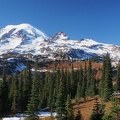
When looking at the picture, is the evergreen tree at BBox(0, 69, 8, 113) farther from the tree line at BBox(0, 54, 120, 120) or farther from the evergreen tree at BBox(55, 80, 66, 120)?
the evergreen tree at BBox(55, 80, 66, 120)

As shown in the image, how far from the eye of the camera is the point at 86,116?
7394 cm

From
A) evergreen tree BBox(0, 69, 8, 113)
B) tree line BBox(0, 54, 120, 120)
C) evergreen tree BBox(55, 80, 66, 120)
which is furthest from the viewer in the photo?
evergreen tree BBox(0, 69, 8, 113)

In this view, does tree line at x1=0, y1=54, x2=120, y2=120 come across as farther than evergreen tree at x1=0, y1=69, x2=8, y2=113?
No

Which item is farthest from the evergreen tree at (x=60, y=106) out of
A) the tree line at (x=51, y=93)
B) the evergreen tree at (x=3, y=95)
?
Answer: the evergreen tree at (x=3, y=95)

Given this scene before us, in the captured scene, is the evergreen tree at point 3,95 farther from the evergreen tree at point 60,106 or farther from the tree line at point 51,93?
the evergreen tree at point 60,106

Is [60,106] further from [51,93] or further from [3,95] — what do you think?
[51,93]

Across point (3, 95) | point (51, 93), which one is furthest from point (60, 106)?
point (51, 93)

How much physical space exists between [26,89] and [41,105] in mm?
12580

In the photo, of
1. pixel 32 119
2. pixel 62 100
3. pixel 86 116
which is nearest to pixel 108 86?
pixel 86 116

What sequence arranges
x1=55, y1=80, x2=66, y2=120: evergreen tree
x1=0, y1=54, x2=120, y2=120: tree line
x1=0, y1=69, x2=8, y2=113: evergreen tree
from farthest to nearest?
x1=0, y1=69, x2=8, y2=113: evergreen tree → x1=0, y1=54, x2=120, y2=120: tree line → x1=55, y1=80, x2=66, y2=120: evergreen tree

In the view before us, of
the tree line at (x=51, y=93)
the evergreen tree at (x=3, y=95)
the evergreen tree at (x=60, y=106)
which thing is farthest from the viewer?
the evergreen tree at (x=3, y=95)

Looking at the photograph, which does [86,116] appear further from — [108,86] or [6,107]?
[6,107]

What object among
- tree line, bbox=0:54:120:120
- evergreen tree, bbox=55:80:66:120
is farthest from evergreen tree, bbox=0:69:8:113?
evergreen tree, bbox=55:80:66:120

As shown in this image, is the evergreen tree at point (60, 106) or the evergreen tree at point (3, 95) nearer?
the evergreen tree at point (60, 106)
